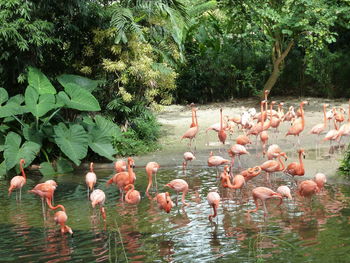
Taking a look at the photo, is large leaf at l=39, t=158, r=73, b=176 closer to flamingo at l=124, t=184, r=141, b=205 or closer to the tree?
flamingo at l=124, t=184, r=141, b=205

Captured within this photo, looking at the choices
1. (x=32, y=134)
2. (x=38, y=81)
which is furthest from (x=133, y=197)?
(x=38, y=81)

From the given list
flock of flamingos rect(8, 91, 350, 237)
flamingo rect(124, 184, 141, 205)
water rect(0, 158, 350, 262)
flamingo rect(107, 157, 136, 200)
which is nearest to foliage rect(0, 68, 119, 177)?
flock of flamingos rect(8, 91, 350, 237)

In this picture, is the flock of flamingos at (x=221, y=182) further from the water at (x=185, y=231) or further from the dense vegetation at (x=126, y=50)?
the dense vegetation at (x=126, y=50)

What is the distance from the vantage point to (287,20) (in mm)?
15156

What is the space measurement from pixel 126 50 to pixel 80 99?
1.77 m

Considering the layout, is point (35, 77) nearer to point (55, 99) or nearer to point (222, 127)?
point (55, 99)

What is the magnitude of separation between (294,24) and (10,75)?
22.4ft

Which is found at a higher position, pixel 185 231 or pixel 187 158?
pixel 187 158

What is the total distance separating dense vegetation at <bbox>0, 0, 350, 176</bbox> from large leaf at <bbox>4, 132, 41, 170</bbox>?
13 cm

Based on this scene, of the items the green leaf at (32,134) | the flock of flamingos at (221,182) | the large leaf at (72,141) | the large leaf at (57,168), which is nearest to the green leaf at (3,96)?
the green leaf at (32,134)

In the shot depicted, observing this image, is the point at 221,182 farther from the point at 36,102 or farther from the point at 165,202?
the point at 36,102

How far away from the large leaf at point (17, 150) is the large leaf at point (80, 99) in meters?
1.02

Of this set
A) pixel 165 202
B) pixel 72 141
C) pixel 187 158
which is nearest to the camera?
pixel 165 202

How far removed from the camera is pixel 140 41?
13000 mm
